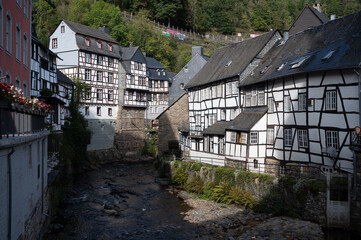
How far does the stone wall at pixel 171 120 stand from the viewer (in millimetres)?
37344

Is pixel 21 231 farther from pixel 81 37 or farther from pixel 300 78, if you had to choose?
pixel 81 37

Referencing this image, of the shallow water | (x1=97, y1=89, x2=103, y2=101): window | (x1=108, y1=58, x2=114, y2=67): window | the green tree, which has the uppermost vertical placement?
the green tree

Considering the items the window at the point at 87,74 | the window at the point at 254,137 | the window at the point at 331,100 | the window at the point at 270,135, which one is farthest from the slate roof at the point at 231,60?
the window at the point at 87,74

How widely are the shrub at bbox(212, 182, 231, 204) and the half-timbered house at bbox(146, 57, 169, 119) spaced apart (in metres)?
27.2

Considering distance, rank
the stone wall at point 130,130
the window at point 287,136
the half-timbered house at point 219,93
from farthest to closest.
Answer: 1. the stone wall at point 130,130
2. the half-timbered house at point 219,93
3. the window at point 287,136

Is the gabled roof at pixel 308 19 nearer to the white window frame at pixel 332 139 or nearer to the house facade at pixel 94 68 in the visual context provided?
the white window frame at pixel 332 139

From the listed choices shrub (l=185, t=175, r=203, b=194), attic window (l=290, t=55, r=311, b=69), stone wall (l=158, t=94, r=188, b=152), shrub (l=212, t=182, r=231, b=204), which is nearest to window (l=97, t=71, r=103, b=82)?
stone wall (l=158, t=94, r=188, b=152)

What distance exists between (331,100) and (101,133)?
29.4m

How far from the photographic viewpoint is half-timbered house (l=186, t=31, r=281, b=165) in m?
25.7

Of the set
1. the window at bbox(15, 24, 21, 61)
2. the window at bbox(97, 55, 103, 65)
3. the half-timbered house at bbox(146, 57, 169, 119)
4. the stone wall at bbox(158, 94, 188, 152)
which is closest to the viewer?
the window at bbox(15, 24, 21, 61)

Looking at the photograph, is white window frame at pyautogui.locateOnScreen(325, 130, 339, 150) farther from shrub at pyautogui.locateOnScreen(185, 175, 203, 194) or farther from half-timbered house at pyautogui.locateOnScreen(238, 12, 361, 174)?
shrub at pyautogui.locateOnScreen(185, 175, 203, 194)

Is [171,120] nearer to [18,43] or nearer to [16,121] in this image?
[18,43]

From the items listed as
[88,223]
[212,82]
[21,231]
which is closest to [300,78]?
[212,82]

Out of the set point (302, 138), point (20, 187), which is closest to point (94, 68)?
point (302, 138)
